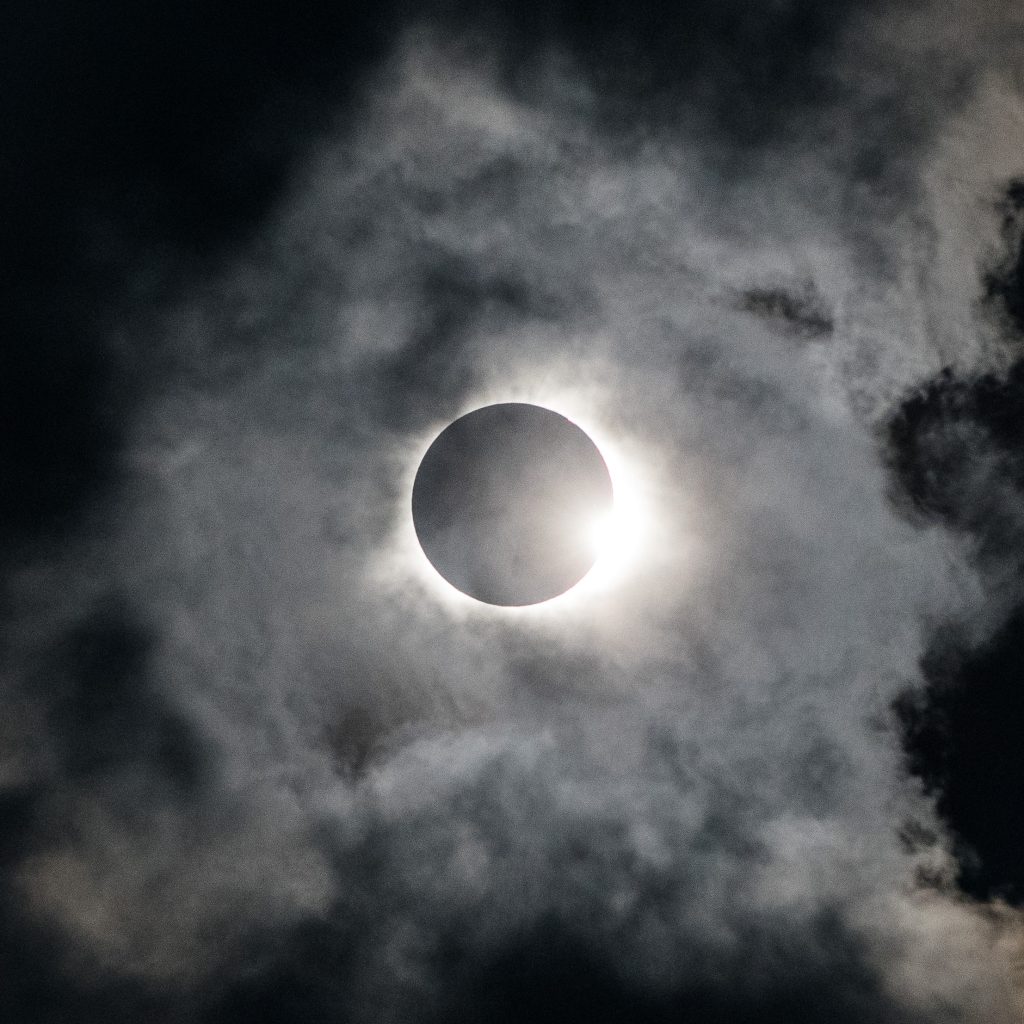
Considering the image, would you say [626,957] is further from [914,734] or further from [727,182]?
[727,182]

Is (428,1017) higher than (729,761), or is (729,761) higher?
(729,761)

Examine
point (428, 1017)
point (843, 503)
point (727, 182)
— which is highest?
point (727, 182)

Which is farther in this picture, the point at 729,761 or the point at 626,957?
the point at 626,957

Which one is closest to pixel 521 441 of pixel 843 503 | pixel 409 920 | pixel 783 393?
pixel 783 393

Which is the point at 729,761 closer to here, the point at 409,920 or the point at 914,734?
the point at 914,734

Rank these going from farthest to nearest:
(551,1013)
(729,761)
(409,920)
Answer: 1. (551,1013)
2. (409,920)
3. (729,761)

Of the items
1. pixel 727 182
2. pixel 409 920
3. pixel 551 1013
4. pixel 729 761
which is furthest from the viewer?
pixel 551 1013
